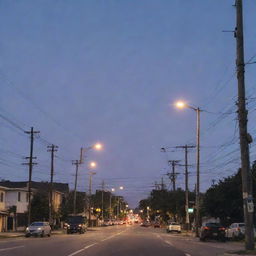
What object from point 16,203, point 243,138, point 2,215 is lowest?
point 2,215

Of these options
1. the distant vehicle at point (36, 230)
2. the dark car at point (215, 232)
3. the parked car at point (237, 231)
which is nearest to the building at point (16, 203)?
the distant vehicle at point (36, 230)

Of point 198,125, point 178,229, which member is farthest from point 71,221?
point 198,125

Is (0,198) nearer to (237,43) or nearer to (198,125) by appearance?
(198,125)

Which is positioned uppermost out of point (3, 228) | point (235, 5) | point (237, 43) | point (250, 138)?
point (235, 5)

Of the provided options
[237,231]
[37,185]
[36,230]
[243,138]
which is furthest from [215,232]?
[37,185]

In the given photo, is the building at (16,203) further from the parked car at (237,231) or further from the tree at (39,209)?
the parked car at (237,231)

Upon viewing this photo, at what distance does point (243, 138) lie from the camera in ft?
75.9

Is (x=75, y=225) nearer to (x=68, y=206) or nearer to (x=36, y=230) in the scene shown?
(x=36, y=230)

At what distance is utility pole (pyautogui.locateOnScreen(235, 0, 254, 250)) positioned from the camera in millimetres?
22422

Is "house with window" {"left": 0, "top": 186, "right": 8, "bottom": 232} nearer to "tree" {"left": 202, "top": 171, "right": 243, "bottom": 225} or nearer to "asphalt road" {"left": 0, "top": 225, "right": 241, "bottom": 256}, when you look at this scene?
"tree" {"left": 202, "top": 171, "right": 243, "bottom": 225}

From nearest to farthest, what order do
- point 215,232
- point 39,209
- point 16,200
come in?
point 215,232
point 39,209
point 16,200

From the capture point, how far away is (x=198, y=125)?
161 ft

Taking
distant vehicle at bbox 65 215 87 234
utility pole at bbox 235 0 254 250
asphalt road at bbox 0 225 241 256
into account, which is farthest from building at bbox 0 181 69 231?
utility pole at bbox 235 0 254 250

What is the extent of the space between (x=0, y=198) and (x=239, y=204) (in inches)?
1293
